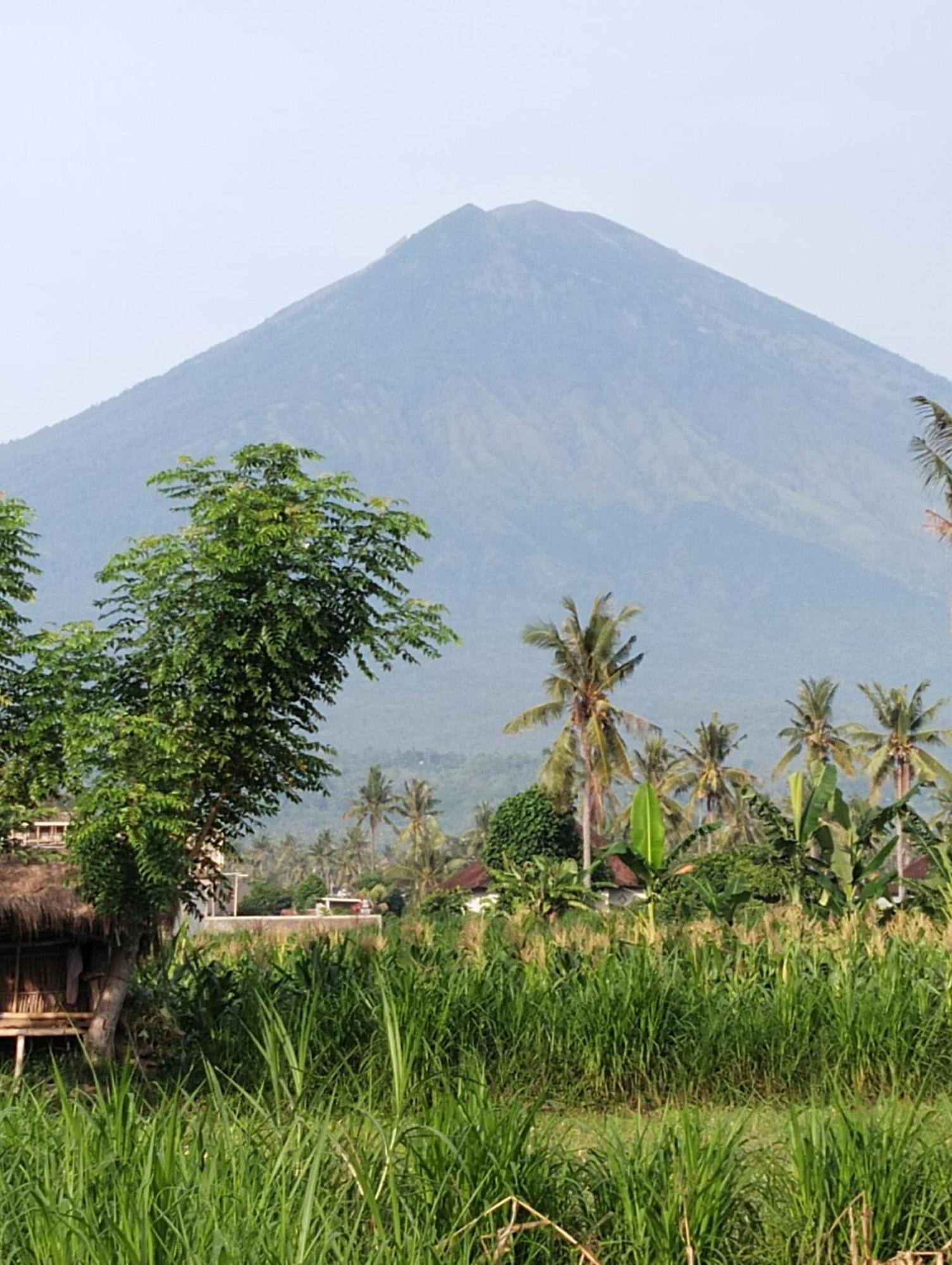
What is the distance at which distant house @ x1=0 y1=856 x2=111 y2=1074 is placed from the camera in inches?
615

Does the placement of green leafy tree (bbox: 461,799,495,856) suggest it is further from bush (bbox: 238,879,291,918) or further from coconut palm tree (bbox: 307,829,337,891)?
bush (bbox: 238,879,291,918)

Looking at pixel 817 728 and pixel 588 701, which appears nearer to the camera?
pixel 588 701

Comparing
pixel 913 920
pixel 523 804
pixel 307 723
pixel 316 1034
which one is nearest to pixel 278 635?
pixel 307 723

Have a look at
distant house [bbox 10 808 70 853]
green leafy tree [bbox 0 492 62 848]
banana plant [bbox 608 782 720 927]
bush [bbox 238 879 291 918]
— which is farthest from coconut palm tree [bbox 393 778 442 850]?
green leafy tree [bbox 0 492 62 848]

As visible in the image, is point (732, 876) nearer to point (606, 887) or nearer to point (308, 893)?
point (606, 887)

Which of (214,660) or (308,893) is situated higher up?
(308,893)

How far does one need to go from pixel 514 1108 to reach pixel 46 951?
10.0 metres

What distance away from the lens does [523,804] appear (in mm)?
53625

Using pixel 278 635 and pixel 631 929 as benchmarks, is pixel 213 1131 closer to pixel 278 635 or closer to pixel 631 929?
pixel 278 635

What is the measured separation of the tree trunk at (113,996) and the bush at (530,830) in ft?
119

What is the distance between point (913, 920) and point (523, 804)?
3688cm

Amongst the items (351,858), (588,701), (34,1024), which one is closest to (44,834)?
(34,1024)

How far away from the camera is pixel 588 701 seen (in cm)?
5125

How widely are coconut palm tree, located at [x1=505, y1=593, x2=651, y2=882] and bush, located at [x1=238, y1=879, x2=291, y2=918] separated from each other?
2491cm
